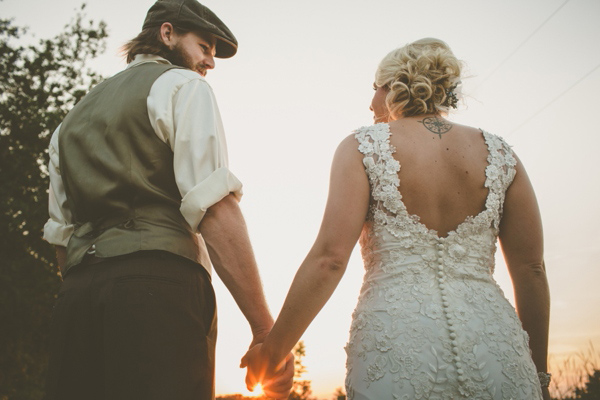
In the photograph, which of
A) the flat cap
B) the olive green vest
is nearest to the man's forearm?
the olive green vest

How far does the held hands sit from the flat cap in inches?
65.8

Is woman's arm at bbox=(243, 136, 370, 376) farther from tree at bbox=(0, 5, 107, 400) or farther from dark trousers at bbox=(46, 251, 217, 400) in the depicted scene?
tree at bbox=(0, 5, 107, 400)

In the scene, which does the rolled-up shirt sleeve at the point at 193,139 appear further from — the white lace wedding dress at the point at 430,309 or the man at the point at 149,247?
the white lace wedding dress at the point at 430,309

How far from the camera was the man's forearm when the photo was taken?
6.92ft

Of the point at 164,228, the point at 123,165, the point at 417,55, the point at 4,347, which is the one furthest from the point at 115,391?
the point at 4,347

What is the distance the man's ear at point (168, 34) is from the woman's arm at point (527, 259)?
6.21ft

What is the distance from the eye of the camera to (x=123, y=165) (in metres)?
2.16

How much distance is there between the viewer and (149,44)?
2715 mm

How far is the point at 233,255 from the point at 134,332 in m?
0.47

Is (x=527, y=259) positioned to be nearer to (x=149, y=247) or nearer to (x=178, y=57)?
(x=149, y=247)

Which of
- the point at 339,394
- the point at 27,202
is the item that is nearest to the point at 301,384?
the point at 339,394

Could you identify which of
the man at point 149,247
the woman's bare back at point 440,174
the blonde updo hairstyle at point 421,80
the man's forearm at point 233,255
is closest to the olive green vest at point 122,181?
the man at point 149,247

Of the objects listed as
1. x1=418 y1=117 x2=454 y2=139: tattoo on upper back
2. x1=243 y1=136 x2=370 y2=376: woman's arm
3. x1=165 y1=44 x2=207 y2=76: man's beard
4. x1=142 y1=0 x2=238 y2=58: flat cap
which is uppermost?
x1=142 y1=0 x2=238 y2=58: flat cap

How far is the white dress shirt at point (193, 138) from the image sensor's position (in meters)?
2.12
